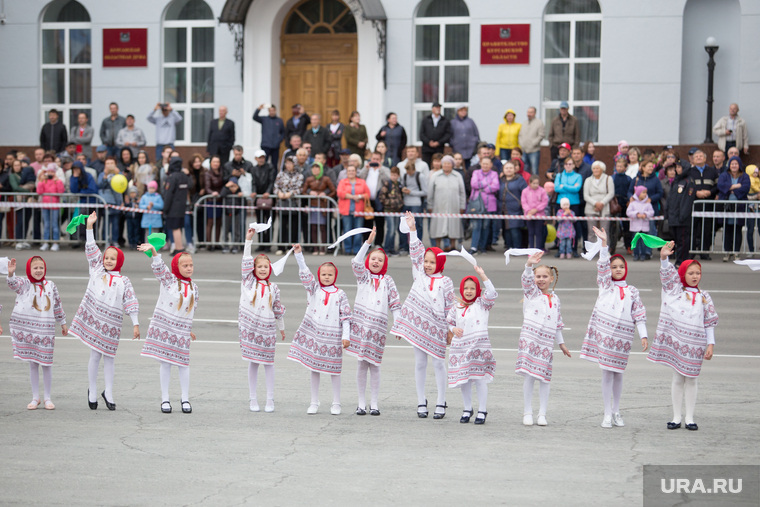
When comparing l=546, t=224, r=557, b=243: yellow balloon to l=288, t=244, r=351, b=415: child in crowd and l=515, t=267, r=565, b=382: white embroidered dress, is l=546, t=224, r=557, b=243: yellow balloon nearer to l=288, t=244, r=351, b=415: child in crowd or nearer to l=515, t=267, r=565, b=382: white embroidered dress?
l=515, t=267, r=565, b=382: white embroidered dress

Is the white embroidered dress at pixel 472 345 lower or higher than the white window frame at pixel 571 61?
lower

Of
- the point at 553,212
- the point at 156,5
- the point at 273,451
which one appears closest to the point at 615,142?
the point at 553,212

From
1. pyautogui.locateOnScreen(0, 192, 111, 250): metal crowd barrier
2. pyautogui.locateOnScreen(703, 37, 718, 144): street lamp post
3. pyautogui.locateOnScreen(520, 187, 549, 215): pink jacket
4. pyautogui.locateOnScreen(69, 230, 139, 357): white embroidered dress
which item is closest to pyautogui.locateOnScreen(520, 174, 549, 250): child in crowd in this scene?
pyautogui.locateOnScreen(520, 187, 549, 215): pink jacket

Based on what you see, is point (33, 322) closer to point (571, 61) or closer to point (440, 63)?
point (440, 63)

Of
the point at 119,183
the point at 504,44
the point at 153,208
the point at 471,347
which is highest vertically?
the point at 504,44

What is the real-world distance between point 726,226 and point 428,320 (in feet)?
37.1

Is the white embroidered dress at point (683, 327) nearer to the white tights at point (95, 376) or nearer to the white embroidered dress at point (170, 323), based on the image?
the white embroidered dress at point (170, 323)

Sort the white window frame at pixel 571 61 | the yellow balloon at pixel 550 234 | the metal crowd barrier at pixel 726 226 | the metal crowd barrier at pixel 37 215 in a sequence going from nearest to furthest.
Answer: the metal crowd barrier at pixel 726 226
the yellow balloon at pixel 550 234
the metal crowd barrier at pixel 37 215
the white window frame at pixel 571 61

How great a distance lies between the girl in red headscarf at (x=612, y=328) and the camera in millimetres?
9969

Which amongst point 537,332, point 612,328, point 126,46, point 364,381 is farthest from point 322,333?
point 126,46

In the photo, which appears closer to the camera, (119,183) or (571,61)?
(119,183)

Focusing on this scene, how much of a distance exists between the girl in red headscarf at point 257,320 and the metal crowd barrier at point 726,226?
37.8ft

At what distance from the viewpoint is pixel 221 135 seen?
24.2 m

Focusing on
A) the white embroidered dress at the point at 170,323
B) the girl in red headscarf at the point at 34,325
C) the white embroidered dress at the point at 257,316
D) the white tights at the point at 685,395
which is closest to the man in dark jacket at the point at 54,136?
the girl in red headscarf at the point at 34,325
